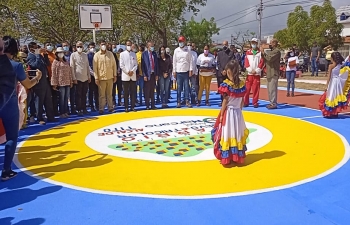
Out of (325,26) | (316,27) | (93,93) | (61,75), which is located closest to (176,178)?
(61,75)

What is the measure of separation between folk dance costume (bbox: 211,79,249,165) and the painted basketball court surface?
0.20 metres

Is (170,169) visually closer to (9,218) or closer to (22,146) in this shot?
(9,218)

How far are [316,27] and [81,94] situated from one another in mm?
27143

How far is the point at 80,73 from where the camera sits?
948cm

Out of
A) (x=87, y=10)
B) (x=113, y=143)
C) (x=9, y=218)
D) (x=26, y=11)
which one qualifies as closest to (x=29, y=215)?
(x=9, y=218)

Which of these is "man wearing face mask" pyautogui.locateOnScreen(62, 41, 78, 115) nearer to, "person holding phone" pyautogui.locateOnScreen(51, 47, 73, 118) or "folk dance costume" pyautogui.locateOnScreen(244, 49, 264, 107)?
"person holding phone" pyautogui.locateOnScreen(51, 47, 73, 118)

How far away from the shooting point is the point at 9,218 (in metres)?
3.61

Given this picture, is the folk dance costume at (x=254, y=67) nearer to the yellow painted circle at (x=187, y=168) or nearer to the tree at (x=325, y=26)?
the yellow painted circle at (x=187, y=168)

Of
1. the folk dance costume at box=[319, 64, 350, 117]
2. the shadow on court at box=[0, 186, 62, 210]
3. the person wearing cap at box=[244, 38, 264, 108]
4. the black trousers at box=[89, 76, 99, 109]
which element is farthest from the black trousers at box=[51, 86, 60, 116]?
the folk dance costume at box=[319, 64, 350, 117]

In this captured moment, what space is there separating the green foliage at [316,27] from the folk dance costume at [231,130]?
27.7 m

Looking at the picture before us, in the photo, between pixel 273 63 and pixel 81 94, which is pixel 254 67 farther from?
pixel 81 94

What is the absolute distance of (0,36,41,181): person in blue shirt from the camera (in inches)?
175

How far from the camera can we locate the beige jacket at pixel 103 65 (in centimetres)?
962

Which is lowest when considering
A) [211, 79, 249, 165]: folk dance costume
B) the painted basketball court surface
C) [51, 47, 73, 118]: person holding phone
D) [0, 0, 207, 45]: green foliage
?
the painted basketball court surface
